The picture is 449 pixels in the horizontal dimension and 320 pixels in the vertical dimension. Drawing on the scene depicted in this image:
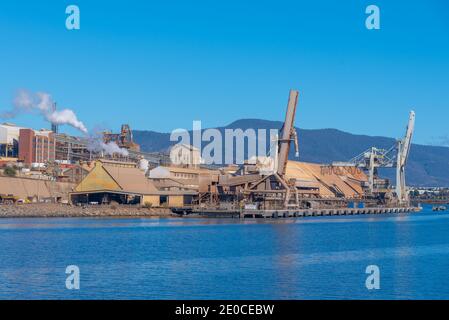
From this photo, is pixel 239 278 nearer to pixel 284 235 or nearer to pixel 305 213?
pixel 284 235

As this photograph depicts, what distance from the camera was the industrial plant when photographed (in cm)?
6078

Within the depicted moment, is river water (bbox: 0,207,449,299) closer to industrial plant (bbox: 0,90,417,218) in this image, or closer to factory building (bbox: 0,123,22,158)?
industrial plant (bbox: 0,90,417,218)

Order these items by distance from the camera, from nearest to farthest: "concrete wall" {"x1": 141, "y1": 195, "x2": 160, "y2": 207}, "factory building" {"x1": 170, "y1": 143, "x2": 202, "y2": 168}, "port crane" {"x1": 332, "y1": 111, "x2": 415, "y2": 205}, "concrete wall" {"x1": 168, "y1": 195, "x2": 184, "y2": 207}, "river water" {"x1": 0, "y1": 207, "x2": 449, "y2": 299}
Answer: "river water" {"x1": 0, "y1": 207, "x2": 449, "y2": 299} → "concrete wall" {"x1": 141, "y1": 195, "x2": 160, "y2": 207} → "concrete wall" {"x1": 168, "y1": 195, "x2": 184, "y2": 207} → "factory building" {"x1": 170, "y1": 143, "x2": 202, "y2": 168} → "port crane" {"x1": 332, "y1": 111, "x2": 415, "y2": 205}

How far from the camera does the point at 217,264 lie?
84.3 ft

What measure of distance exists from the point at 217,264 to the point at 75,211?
109 feet

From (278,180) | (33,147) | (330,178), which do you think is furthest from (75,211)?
(330,178)

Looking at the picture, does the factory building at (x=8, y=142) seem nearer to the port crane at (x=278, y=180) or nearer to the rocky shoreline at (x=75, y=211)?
the rocky shoreline at (x=75, y=211)

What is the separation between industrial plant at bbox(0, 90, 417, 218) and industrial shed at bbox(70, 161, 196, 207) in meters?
0.07

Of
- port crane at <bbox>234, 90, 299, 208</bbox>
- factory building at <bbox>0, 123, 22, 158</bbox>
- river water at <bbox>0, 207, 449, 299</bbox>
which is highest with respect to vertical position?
factory building at <bbox>0, 123, 22, 158</bbox>

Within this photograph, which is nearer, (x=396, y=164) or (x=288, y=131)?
(x=288, y=131)

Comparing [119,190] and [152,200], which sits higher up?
[119,190]

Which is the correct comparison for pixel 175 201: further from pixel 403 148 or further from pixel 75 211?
pixel 403 148

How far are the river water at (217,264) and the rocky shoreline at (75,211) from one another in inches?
518

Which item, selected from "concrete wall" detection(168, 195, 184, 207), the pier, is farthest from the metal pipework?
"concrete wall" detection(168, 195, 184, 207)
